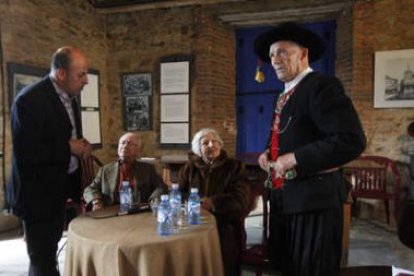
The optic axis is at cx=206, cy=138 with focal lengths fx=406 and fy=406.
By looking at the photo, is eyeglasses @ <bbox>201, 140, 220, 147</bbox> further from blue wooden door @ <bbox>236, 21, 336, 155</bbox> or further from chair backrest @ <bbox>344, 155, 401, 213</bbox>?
blue wooden door @ <bbox>236, 21, 336, 155</bbox>

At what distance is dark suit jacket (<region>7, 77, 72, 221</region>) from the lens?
206cm

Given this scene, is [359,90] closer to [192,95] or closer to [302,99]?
[192,95]

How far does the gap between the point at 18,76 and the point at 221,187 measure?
2.96 meters

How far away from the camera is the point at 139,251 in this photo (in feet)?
6.02

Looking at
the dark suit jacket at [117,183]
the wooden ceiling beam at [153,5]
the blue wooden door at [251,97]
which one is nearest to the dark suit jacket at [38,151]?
the dark suit jacket at [117,183]

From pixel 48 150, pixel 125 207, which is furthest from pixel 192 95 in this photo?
pixel 48 150

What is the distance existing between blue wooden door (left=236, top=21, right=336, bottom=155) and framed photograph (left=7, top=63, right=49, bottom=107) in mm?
2838

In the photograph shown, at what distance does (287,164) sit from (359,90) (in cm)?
380

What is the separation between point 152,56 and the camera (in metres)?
5.95

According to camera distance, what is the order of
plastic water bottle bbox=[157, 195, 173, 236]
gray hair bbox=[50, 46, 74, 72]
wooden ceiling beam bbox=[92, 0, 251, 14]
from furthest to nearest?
wooden ceiling beam bbox=[92, 0, 251, 14] < gray hair bbox=[50, 46, 74, 72] < plastic water bottle bbox=[157, 195, 173, 236]

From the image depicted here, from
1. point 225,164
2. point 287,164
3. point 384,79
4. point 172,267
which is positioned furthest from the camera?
point 384,79

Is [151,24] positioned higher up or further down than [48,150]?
higher up

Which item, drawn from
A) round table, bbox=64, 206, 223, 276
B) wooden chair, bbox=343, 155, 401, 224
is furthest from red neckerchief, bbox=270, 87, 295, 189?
wooden chair, bbox=343, 155, 401, 224

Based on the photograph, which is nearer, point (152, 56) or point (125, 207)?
point (125, 207)
